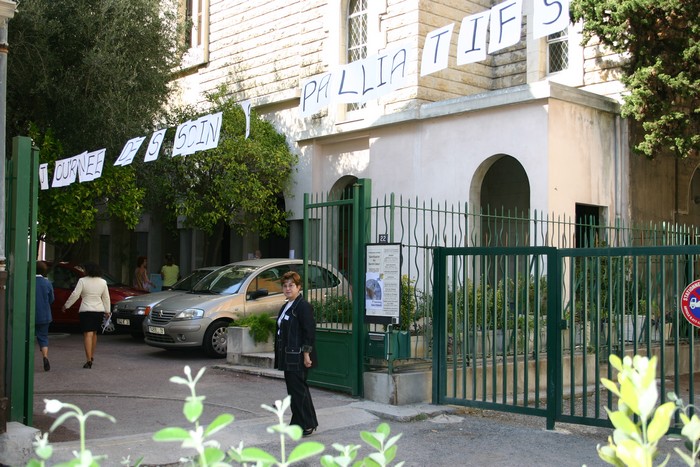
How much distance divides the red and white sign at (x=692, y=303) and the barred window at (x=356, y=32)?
12.6 m

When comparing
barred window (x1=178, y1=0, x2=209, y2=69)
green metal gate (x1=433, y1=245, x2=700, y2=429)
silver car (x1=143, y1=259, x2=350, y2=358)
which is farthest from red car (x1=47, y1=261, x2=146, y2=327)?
green metal gate (x1=433, y1=245, x2=700, y2=429)

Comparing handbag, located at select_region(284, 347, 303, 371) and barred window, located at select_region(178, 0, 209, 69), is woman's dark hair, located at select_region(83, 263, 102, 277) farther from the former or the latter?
barred window, located at select_region(178, 0, 209, 69)

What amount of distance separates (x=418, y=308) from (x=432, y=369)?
95 centimetres

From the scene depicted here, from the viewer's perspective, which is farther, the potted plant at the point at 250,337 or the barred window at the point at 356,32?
the barred window at the point at 356,32

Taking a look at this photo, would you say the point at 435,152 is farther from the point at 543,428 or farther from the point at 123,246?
the point at 123,246

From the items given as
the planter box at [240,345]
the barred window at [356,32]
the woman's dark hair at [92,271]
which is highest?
the barred window at [356,32]

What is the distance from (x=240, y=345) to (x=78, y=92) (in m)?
7.29

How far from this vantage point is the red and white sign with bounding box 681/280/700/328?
705cm

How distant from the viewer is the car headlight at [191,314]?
13.2 meters

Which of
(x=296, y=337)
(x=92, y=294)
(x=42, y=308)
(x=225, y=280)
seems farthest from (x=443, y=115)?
(x=296, y=337)

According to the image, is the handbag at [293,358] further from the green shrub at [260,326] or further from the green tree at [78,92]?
the green tree at [78,92]

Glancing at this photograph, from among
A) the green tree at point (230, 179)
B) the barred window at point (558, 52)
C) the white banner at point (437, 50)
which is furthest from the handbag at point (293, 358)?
the barred window at point (558, 52)

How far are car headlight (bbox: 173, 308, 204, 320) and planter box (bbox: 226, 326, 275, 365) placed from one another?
0.89m

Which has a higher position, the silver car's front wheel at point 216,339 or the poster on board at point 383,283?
the poster on board at point 383,283
